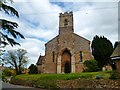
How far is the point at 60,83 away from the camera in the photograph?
96.7 ft

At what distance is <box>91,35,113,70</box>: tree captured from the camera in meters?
45.2

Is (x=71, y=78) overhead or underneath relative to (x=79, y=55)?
underneath

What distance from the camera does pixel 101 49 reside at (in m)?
45.3

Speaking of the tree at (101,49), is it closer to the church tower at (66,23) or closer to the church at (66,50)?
the church at (66,50)

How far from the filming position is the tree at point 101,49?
Result: 45250 mm

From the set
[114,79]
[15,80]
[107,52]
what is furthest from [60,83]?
[107,52]

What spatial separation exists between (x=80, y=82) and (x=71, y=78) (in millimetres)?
1915

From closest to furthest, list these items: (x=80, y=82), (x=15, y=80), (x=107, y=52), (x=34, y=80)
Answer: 1. (x=80, y=82)
2. (x=34, y=80)
3. (x=15, y=80)
4. (x=107, y=52)

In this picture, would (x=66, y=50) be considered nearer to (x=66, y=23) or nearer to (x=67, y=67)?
(x=67, y=67)

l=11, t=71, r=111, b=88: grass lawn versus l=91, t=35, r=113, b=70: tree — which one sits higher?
l=91, t=35, r=113, b=70: tree

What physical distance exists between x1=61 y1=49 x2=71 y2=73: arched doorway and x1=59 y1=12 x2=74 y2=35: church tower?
4.99m

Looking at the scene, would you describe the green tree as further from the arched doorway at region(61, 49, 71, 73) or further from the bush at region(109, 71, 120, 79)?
the bush at region(109, 71, 120, 79)

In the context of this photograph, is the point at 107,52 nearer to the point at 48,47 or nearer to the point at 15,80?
the point at 48,47

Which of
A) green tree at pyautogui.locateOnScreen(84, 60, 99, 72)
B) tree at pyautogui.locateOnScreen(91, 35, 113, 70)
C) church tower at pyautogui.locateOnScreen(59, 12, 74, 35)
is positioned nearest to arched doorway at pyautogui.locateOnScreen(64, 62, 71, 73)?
tree at pyautogui.locateOnScreen(91, 35, 113, 70)
